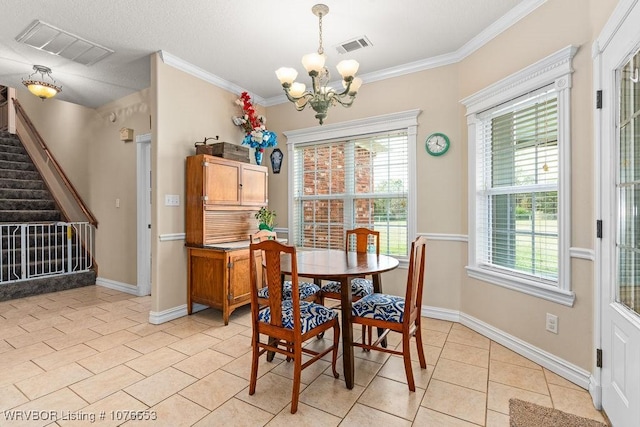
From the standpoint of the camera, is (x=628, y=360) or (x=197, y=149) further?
(x=197, y=149)

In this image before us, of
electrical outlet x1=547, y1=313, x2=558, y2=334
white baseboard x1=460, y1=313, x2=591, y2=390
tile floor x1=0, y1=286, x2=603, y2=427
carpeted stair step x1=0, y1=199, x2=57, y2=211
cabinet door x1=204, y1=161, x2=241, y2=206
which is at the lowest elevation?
tile floor x1=0, y1=286, x2=603, y2=427

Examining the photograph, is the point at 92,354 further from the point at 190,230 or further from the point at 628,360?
the point at 628,360

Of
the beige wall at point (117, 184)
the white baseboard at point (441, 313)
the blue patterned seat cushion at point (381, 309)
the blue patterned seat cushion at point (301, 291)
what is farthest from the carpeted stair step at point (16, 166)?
the white baseboard at point (441, 313)

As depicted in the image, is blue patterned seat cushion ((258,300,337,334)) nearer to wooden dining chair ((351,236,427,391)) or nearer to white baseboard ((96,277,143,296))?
wooden dining chair ((351,236,427,391))

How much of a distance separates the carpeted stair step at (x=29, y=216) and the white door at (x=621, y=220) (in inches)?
282

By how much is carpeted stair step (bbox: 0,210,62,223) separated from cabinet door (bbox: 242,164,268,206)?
12.8 ft

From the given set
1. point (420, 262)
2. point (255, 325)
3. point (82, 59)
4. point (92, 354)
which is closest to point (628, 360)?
point (420, 262)

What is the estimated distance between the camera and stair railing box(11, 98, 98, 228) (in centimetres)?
514

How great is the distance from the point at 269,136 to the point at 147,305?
2597 millimetres

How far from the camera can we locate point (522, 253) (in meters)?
2.67

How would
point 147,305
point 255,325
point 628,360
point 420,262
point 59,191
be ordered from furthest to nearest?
point 59,191
point 147,305
point 420,262
point 255,325
point 628,360

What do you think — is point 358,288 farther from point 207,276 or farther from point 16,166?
point 16,166

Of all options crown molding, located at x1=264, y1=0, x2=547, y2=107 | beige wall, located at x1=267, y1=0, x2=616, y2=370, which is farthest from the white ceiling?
beige wall, located at x1=267, y1=0, x2=616, y2=370

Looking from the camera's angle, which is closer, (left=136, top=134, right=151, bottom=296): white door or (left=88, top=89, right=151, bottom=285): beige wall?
(left=136, top=134, right=151, bottom=296): white door
